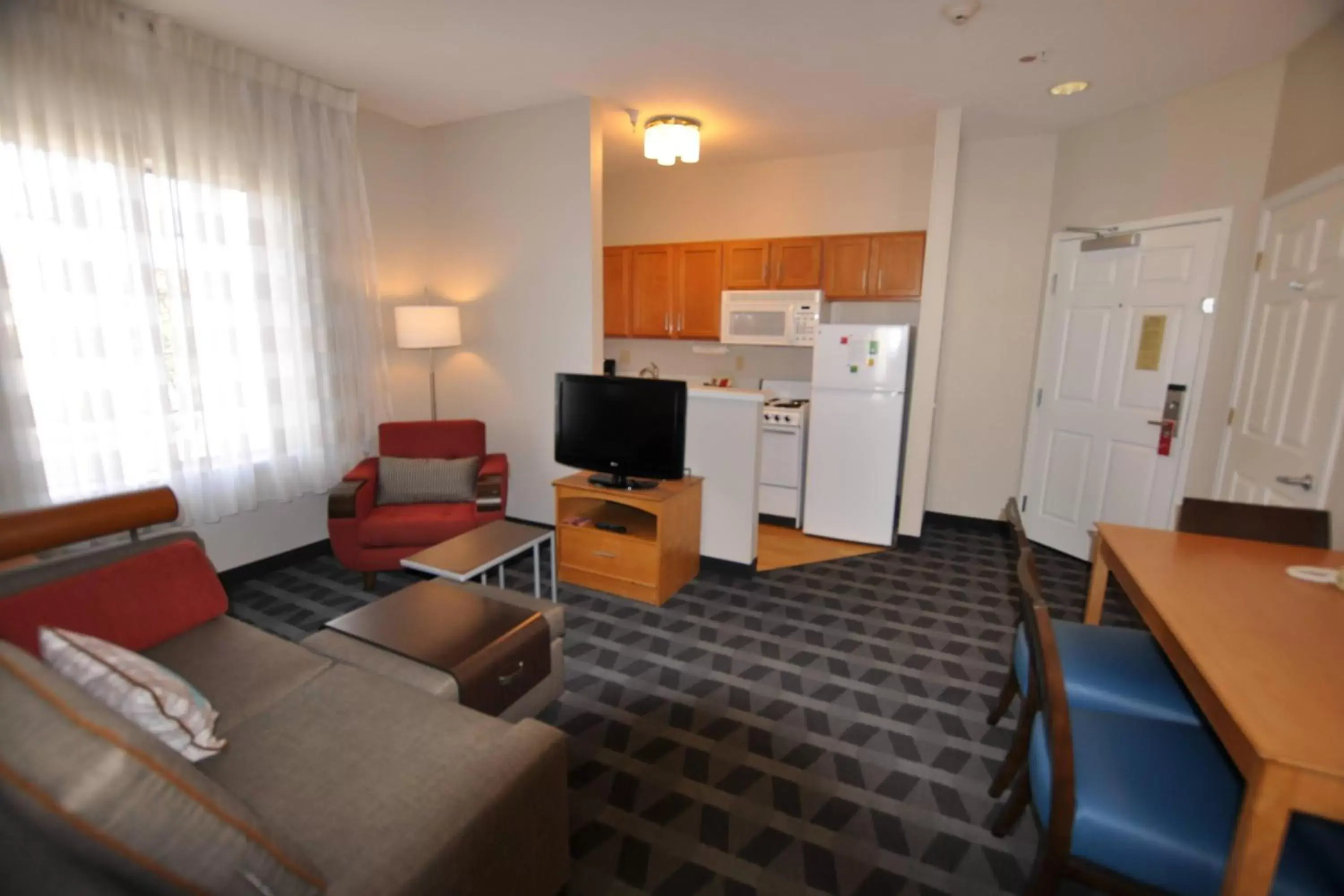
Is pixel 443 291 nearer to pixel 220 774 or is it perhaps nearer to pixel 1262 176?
pixel 220 774

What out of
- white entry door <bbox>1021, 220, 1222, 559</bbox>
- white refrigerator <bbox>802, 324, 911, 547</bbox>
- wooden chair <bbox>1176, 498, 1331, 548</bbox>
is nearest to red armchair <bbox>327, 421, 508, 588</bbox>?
white refrigerator <bbox>802, 324, 911, 547</bbox>

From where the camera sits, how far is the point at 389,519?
10.7 ft

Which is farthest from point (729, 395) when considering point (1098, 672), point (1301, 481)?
point (1301, 481)

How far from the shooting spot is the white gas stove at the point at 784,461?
4461 millimetres

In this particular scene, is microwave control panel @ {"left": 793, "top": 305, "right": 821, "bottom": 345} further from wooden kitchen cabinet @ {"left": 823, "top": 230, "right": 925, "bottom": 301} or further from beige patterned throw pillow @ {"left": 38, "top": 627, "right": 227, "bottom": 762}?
beige patterned throw pillow @ {"left": 38, "top": 627, "right": 227, "bottom": 762}

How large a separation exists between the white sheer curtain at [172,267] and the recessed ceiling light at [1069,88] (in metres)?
4.09

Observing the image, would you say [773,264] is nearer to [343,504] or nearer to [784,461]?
[784,461]

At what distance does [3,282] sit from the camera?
2.28 m

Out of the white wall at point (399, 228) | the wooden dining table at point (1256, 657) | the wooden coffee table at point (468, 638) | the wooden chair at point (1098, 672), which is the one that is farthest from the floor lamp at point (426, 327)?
the wooden dining table at point (1256, 657)

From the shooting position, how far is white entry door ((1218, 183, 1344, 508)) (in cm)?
224

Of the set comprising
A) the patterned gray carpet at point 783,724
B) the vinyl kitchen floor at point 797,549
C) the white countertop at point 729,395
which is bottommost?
the patterned gray carpet at point 783,724

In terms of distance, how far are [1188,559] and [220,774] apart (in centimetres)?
274

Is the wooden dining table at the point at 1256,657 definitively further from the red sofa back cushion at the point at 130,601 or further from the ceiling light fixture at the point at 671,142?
the ceiling light fixture at the point at 671,142

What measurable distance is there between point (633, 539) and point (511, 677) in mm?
1285
